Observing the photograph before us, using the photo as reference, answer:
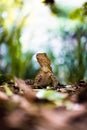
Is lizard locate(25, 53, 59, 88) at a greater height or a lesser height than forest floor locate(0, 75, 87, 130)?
lesser

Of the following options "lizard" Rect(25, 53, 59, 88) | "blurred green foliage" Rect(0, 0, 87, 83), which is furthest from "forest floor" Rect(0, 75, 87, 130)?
"blurred green foliage" Rect(0, 0, 87, 83)

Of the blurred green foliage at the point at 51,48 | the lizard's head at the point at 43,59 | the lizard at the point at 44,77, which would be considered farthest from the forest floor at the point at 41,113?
the blurred green foliage at the point at 51,48

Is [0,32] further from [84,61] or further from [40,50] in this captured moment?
[84,61]

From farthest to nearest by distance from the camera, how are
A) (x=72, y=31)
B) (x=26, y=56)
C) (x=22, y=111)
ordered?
1. (x=72, y=31)
2. (x=26, y=56)
3. (x=22, y=111)

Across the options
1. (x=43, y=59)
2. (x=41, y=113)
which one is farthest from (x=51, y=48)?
(x=41, y=113)

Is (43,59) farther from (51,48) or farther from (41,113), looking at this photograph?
(41,113)

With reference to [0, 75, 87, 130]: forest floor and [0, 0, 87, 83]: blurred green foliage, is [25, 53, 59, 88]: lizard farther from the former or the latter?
[0, 75, 87, 130]: forest floor

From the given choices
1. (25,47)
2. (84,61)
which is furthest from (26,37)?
(84,61)

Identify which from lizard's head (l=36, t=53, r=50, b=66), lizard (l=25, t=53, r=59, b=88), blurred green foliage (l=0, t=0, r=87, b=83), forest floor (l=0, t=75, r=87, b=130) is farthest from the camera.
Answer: blurred green foliage (l=0, t=0, r=87, b=83)

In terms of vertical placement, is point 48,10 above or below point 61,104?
above
